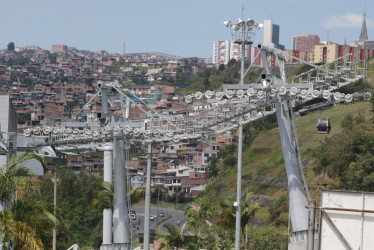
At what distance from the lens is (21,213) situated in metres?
15.7

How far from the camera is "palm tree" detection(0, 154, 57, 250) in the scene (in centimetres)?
1523

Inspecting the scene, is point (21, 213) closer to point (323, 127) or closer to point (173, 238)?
point (323, 127)

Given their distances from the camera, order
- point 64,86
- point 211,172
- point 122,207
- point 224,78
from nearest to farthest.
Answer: point 122,207 < point 211,172 < point 224,78 < point 64,86

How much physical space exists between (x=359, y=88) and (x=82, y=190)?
102 feet

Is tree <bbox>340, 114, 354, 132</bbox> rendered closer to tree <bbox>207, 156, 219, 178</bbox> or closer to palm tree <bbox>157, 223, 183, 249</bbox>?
tree <bbox>207, 156, 219, 178</bbox>

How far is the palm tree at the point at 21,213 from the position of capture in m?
15.2

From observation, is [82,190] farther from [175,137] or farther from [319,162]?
[175,137]

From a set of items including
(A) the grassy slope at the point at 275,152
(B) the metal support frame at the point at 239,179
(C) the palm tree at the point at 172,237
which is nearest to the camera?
(B) the metal support frame at the point at 239,179

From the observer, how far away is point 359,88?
8769cm

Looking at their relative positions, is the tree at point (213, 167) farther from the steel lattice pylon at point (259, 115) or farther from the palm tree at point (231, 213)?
the palm tree at point (231, 213)

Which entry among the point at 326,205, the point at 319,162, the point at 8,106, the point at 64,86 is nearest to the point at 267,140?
the point at 319,162

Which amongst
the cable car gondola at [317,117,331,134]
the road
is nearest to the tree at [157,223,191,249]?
the cable car gondola at [317,117,331,134]

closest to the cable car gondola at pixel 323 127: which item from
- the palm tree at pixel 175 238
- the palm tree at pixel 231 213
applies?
the palm tree at pixel 231 213

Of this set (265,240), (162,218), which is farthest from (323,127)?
(162,218)
